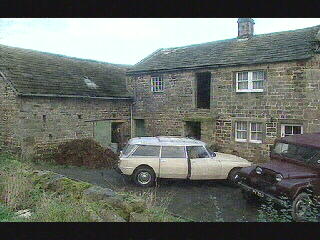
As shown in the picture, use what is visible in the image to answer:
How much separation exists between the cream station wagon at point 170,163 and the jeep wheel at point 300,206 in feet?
11.6

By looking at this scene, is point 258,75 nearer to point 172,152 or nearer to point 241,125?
point 241,125

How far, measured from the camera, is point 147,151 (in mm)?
11141

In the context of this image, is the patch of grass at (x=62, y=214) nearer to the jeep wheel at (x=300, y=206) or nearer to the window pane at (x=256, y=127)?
the jeep wheel at (x=300, y=206)

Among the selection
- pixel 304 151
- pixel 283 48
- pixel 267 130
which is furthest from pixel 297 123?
pixel 304 151

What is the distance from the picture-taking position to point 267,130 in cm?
1490

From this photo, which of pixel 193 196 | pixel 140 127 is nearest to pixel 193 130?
pixel 140 127

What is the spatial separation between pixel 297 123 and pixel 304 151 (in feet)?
19.1

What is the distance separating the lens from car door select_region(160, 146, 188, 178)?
11.0 metres

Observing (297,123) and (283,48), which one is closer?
(297,123)

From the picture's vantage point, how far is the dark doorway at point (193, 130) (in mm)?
18203
